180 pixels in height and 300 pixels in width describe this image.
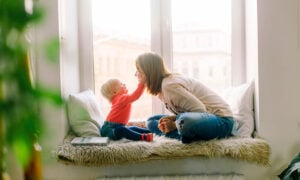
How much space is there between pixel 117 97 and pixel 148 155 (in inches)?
18.7

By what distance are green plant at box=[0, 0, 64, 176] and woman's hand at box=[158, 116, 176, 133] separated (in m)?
1.84

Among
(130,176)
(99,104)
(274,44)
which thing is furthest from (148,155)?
(274,44)

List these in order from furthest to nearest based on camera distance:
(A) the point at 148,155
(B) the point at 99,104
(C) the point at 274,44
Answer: (B) the point at 99,104
(C) the point at 274,44
(A) the point at 148,155

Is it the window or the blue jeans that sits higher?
the window

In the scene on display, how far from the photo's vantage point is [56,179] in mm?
2371

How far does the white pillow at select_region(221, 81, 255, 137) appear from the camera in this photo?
2479 mm

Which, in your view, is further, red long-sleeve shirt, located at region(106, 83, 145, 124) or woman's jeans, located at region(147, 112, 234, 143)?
red long-sleeve shirt, located at region(106, 83, 145, 124)

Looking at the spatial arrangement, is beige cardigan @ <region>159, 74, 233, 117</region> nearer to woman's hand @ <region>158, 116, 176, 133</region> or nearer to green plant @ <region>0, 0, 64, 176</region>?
woman's hand @ <region>158, 116, 176, 133</region>

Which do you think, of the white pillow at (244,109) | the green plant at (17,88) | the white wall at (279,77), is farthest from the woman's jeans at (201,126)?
the green plant at (17,88)

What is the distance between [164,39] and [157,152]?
3.14 feet

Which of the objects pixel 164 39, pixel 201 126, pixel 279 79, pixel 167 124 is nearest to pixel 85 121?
pixel 167 124

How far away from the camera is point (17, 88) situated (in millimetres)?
611

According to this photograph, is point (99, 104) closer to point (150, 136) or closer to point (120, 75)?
point (120, 75)

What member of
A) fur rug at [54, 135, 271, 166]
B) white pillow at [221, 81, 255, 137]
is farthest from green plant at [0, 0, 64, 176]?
white pillow at [221, 81, 255, 137]
